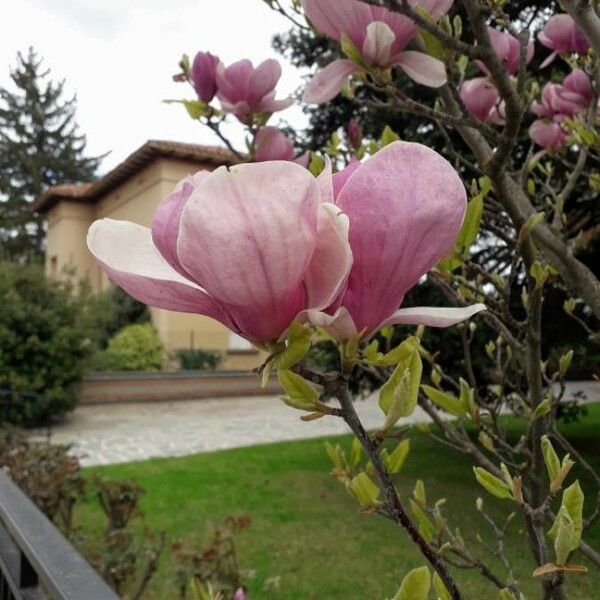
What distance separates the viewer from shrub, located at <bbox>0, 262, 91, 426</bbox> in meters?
9.47

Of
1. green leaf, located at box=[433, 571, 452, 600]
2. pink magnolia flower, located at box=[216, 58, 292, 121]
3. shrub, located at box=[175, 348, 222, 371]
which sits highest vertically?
pink magnolia flower, located at box=[216, 58, 292, 121]

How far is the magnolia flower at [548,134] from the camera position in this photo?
5.53 ft

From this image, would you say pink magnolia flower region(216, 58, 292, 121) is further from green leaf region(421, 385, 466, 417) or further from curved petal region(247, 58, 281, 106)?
green leaf region(421, 385, 466, 417)

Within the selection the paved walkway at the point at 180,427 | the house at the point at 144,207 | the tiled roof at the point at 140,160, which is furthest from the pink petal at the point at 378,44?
the house at the point at 144,207

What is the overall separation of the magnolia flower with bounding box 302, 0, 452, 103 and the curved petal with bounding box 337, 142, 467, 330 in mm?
499

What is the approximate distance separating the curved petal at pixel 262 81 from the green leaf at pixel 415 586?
88 cm

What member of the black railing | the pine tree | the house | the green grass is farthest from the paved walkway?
the pine tree

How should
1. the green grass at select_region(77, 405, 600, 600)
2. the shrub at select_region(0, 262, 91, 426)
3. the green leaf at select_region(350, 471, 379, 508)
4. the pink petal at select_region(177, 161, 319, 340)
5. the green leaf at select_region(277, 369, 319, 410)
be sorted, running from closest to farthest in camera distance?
1. the pink petal at select_region(177, 161, 319, 340)
2. the green leaf at select_region(277, 369, 319, 410)
3. the green leaf at select_region(350, 471, 379, 508)
4. the green grass at select_region(77, 405, 600, 600)
5. the shrub at select_region(0, 262, 91, 426)

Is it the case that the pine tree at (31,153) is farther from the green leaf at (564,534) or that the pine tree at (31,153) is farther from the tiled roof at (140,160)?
the green leaf at (564,534)

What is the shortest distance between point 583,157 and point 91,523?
176 inches

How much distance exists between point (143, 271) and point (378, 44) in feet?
1.89

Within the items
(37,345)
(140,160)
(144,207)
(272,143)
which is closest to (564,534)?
(272,143)

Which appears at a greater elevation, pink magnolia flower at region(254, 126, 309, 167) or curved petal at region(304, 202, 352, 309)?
pink magnolia flower at region(254, 126, 309, 167)

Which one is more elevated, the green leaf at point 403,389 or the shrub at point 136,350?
the green leaf at point 403,389
